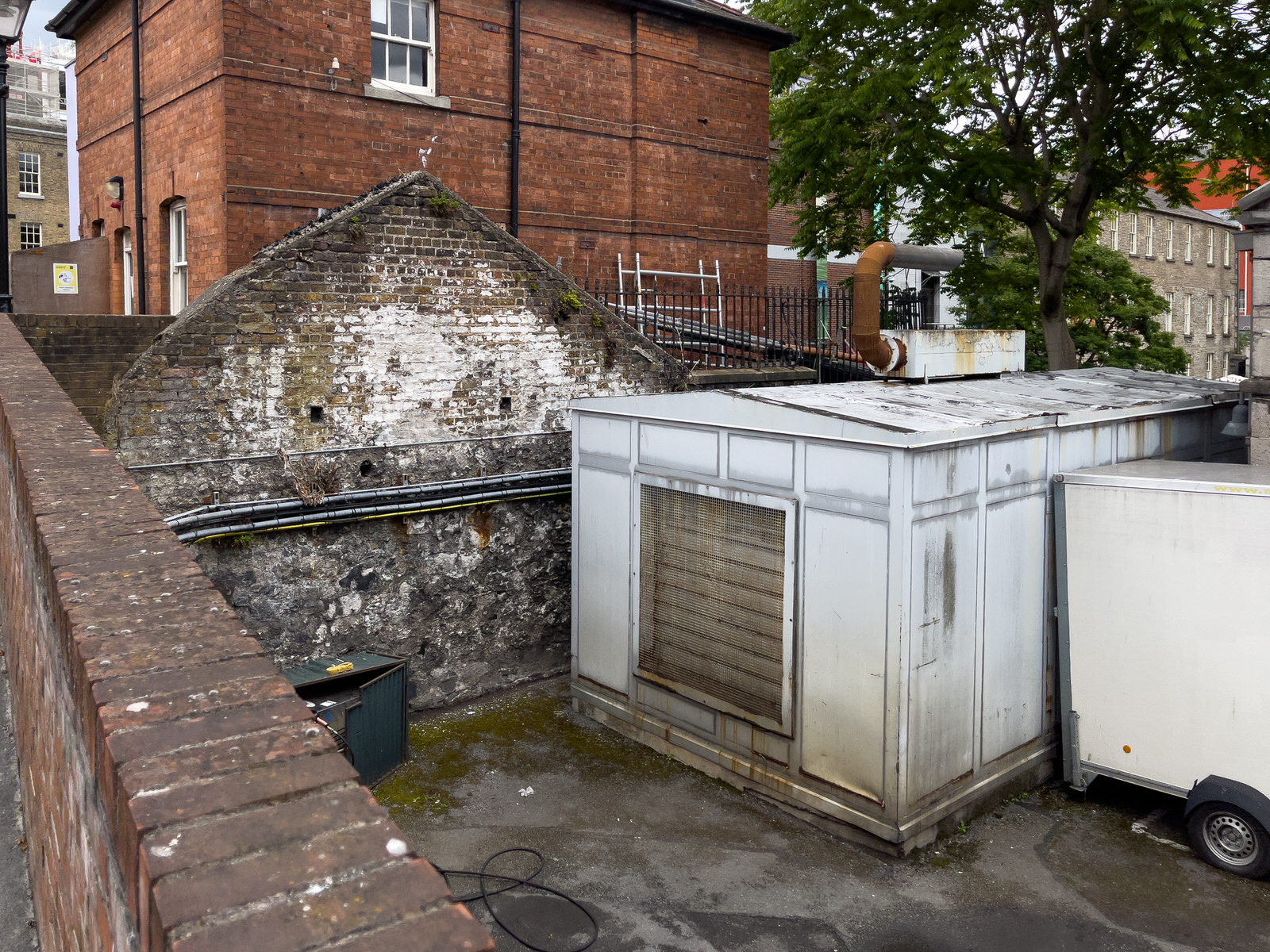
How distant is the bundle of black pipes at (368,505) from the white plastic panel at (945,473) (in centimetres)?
441

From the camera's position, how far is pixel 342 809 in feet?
6.22

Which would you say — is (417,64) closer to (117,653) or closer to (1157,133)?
(1157,133)

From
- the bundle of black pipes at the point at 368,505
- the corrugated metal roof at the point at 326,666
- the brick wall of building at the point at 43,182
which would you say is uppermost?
the brick wall of building at the point at 43,182

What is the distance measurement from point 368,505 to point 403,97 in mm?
7384

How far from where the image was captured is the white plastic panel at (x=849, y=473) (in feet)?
25.0

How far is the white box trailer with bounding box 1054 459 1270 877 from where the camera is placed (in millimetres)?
7613

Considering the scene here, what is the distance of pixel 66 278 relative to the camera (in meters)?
16.1

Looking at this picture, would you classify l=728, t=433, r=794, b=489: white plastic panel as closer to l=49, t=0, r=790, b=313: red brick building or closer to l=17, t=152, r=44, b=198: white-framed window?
l=49, t=0, r=790, b=313: red brick building

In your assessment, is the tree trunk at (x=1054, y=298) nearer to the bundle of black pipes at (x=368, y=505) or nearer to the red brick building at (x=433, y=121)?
the red brick building at (x=433, y=121)

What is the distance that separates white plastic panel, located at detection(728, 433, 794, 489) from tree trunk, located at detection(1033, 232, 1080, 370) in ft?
34.1

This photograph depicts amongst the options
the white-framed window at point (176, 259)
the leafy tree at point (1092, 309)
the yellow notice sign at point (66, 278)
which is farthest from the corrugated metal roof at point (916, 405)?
the leafy tree at point (1092, 309)

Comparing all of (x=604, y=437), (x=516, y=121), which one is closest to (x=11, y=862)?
(x=604, y=437)

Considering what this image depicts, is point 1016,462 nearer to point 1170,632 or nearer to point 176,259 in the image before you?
point 1170,632

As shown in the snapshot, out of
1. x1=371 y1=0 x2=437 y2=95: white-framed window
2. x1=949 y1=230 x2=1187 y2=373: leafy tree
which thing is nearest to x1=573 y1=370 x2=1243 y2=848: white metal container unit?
x1=371 y1=0 x2=437 y2=95: white-framed window
